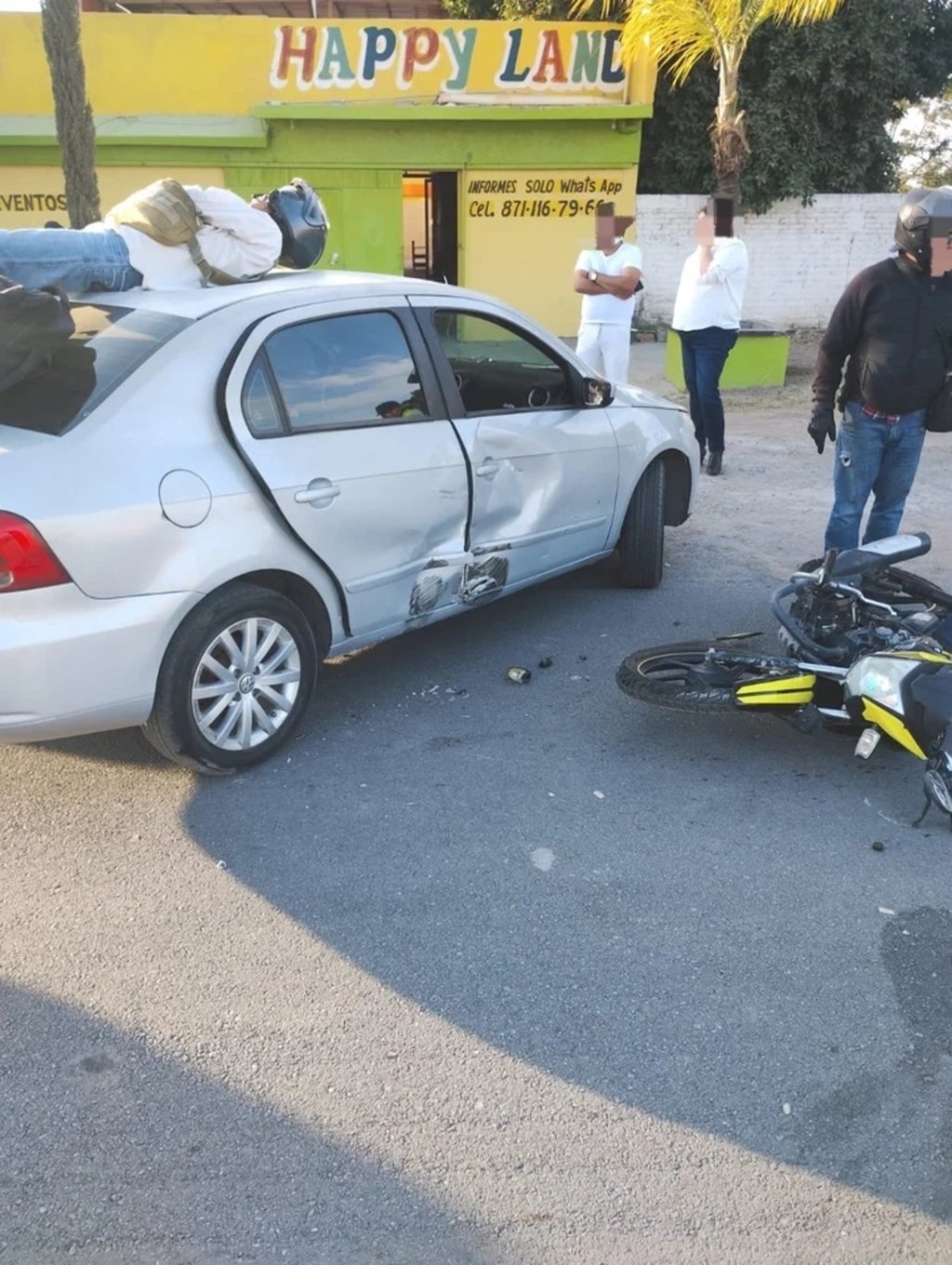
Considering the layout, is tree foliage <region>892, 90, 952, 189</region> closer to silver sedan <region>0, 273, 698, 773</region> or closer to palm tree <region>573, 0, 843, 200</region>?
palm tree <region>573, 0, 843, 200</region>

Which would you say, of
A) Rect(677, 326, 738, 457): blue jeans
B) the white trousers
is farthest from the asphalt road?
the white trousers

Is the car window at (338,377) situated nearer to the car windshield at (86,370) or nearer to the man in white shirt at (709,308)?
the car windshield at (86,370)

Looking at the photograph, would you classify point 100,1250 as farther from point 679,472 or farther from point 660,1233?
point 679,472

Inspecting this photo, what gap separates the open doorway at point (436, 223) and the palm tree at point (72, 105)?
25.7 feet

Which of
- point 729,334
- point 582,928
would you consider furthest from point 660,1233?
point 729,334

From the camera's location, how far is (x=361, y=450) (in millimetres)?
4215

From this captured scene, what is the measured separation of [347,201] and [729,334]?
898 centimetres

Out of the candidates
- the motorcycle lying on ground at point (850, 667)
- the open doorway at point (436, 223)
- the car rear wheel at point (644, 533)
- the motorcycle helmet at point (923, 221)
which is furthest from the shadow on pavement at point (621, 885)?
the open doorway at point (436, 223)

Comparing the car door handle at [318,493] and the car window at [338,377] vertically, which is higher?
the car window at [338,377]

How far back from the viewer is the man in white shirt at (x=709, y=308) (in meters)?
8.08

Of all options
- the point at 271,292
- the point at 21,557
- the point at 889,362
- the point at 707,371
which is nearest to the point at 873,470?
the point at 889,362

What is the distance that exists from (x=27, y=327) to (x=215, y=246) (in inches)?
39.7

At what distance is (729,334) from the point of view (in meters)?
8.19

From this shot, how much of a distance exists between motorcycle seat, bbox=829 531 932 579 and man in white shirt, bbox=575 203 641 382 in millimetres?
4632
